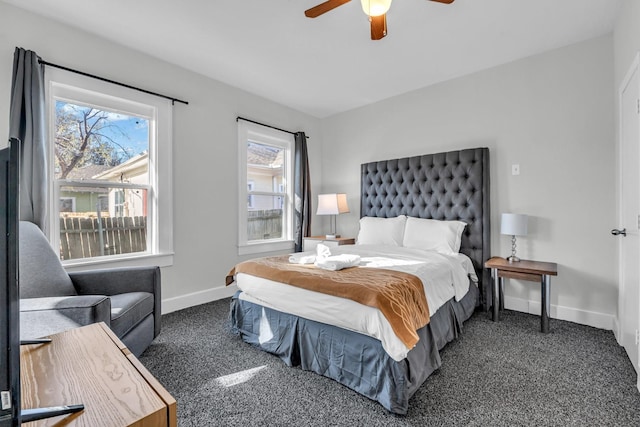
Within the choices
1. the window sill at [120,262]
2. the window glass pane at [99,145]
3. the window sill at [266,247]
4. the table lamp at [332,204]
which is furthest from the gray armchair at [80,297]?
the table lamp at [332,204]

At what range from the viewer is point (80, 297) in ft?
5.65

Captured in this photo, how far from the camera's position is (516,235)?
309 cm

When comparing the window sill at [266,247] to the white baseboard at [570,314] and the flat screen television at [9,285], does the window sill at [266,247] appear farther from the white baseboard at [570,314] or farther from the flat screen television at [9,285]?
the flat screen television at [9,285]

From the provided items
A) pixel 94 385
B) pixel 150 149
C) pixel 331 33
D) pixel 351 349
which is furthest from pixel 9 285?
pixel 150 149

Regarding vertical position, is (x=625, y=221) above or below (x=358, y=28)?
below

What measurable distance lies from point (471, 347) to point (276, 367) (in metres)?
1.51

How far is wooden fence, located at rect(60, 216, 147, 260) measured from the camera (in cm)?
269

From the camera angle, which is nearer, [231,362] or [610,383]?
[610,383]

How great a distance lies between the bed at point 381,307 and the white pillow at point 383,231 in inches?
0.7

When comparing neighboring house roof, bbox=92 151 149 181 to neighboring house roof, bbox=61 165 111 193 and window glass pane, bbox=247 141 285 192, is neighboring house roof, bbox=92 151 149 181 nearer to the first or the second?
neighboring house roof, bbox=61 165 111 193

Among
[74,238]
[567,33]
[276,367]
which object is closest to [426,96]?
[567,33]

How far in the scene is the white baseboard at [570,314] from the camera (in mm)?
2705

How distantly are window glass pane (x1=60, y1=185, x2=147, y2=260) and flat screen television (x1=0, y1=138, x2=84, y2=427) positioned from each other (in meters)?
2.65

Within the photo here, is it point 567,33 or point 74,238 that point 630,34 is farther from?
point 74,238
